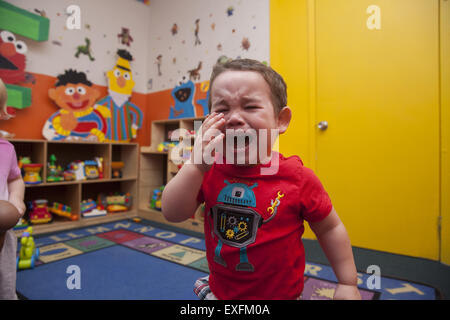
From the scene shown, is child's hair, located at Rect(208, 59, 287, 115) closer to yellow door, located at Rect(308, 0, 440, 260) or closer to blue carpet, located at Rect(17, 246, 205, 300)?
blue carpet, located at Rect(17, 246, 205, 300)

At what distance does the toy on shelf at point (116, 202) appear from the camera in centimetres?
310

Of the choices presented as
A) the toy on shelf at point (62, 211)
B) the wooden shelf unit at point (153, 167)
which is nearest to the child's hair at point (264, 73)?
the wooden shelf unit at point (153, 167)

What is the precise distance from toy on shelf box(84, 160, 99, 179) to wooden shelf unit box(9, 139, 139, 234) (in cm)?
7

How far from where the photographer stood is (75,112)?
2.94 metres

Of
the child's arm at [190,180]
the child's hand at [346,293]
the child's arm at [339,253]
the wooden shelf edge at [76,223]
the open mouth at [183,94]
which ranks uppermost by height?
the open mouth at [183,94]

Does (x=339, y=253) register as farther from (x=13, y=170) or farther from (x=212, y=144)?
(x=13, y=170)

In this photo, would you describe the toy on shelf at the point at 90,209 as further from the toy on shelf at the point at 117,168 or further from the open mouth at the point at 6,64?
the open mouth at the point at 6,64

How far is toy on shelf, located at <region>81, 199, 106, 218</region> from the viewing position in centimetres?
283

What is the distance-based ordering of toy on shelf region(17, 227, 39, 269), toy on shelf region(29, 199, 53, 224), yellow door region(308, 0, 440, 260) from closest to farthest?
toy on shelf region(17, 227, 39, 269)
yellow door region(308, 0, 440, 260)
toy on shelf region(29, 199, 53, 224)

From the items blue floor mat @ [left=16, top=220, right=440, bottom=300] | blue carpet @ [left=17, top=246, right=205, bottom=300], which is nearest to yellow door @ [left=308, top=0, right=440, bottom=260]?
blue floor mat @ [left=16, top=220, right=440, bottom=300]

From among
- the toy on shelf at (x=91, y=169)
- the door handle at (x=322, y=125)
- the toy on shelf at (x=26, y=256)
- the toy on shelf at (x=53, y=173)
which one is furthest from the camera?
the toy on shelf at (x=91, y=169)

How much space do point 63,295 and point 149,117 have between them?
267cm

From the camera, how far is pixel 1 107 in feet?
2.87

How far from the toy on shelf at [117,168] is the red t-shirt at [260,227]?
9.13 feet
